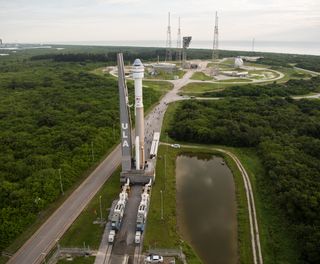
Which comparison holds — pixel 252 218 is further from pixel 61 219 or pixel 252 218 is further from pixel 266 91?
pixel 266 91

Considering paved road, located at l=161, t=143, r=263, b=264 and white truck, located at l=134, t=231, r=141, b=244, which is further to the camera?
white truck, located at l=134, t=231, r=141, b=244

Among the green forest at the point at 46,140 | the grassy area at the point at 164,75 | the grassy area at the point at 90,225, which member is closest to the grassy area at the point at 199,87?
the green forest at the point at 46,140

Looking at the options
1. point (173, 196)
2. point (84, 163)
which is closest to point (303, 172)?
point (173, 196)

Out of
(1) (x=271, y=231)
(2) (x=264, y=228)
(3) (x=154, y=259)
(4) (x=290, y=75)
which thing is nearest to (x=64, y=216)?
(3) (x=154, y=259)

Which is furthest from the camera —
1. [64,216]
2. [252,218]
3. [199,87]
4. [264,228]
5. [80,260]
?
[199,87]

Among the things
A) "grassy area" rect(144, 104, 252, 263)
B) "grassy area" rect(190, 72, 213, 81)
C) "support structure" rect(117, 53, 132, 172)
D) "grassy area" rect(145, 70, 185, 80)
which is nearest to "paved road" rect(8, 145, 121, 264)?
"support structure" rect(117, 53, 132, 172)

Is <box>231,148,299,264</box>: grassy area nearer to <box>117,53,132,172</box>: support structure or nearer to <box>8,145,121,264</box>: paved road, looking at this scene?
<box>117,53,132,172</box>: support structure
